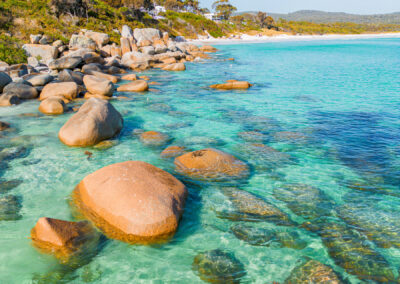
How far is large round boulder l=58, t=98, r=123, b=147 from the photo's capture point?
8141 mm

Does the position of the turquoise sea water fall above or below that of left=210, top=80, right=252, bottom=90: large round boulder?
below

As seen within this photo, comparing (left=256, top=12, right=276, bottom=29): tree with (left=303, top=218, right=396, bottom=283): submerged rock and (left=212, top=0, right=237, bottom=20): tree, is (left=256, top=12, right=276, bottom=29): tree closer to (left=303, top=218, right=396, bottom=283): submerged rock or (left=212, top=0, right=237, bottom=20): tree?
(left=212, top=0, right=237, bottom=20): tree

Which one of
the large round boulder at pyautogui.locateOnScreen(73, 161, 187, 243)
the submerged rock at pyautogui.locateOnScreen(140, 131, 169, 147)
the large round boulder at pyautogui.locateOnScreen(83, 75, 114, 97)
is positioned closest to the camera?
the large round boulder at pyautogui.locateOnScreen(73, 161, 187, 243)

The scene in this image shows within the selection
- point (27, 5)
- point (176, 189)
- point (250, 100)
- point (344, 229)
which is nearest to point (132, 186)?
point (176, 189)

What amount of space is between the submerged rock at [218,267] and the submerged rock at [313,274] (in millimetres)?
706

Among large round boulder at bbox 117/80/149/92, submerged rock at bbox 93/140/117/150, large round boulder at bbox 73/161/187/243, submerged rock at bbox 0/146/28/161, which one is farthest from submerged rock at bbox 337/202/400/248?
large round boulder at bbox 117/80/149/92

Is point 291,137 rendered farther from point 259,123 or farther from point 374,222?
point 374,222

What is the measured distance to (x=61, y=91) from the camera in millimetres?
13570

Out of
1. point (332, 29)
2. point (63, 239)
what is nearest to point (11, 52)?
point (63, 239)

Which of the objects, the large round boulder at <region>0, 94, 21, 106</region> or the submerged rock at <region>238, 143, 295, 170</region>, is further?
the large round boulder at <region>0, 94, 21, 106</region>

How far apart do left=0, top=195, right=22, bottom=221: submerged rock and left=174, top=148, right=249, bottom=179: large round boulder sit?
342 cm

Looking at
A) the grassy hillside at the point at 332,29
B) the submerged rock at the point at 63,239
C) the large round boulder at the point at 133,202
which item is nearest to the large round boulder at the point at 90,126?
the large round boulder at the point at 133,202

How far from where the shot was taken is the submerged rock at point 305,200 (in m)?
5.46

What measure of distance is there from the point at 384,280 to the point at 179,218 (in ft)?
10.6
